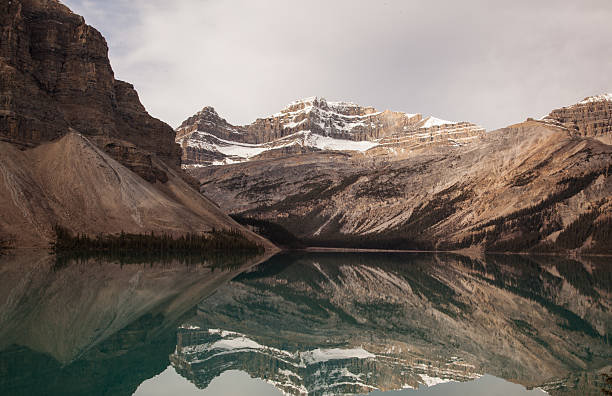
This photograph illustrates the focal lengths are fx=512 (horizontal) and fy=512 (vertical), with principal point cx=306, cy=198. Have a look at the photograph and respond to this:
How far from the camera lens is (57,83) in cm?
11881

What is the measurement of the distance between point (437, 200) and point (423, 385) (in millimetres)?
177472

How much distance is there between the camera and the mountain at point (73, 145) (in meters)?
82.7

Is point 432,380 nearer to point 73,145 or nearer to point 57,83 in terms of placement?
point 73,145

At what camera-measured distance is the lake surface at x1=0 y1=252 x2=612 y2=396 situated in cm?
1596

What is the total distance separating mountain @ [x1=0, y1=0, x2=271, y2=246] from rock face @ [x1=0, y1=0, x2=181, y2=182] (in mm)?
216

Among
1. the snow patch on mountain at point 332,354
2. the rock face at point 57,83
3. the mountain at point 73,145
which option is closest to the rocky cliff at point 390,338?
the snow patch on mountain at point 332,354

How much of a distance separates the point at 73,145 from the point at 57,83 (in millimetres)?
29967

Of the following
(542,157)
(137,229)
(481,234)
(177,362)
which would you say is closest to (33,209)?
(137,229)

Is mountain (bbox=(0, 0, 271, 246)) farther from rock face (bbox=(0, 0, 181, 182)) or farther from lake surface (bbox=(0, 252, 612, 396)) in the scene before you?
lake surface (bbox=(0, 252, 612, 396))

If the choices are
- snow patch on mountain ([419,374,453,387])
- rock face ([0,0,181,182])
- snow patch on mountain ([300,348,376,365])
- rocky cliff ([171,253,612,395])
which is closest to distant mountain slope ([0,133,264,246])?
rock face ([0,0,181,182])

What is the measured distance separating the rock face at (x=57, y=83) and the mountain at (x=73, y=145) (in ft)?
0.71

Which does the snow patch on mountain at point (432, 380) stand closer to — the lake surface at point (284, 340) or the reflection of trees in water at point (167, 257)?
the lake surface at point (284, 340)

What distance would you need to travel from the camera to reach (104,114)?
12088cm

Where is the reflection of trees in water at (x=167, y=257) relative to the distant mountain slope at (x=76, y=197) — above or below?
below
